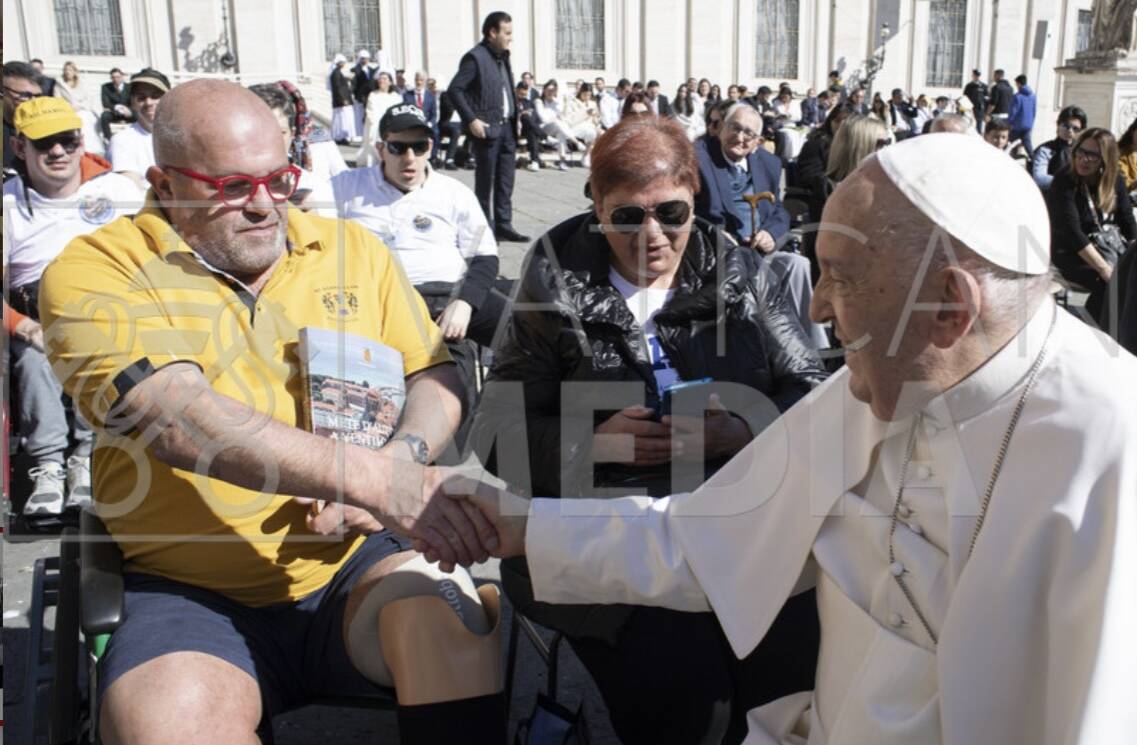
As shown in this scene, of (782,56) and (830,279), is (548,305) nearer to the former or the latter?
(830,279)

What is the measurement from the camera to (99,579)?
2.27 metres

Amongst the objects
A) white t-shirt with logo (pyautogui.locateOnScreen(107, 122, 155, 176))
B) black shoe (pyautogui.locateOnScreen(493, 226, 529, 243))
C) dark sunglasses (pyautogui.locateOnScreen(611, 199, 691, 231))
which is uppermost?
dark sunglasses (pyautogui.locateOnScreen(611, 199, 691, 231))

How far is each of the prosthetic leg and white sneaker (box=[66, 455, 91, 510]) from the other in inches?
113

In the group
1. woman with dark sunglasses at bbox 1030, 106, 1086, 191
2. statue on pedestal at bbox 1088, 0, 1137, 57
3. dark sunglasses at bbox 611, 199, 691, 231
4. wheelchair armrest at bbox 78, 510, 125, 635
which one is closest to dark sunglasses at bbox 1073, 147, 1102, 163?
woman with dark sunglasses at bbox 1030, 106, 1086, 191

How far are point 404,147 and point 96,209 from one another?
152cm

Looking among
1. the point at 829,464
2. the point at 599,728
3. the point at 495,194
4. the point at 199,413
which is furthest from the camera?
the point at 495,194

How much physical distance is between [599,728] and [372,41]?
29615mm

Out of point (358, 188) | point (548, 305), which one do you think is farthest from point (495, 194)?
point (548, 305)

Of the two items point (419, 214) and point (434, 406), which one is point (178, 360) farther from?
point (419, 214)

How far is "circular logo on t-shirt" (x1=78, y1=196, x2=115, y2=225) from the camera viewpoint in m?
5.24

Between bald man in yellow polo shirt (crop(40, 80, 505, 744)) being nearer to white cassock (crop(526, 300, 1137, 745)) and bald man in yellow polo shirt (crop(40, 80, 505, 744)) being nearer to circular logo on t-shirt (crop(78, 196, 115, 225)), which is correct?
white cassock (crop(526, 300, 1137, 745))

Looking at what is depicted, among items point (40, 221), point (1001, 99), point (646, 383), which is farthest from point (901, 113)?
point (646, 383)

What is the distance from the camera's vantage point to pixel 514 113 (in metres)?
10.2

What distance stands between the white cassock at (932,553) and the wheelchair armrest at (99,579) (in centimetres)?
86
